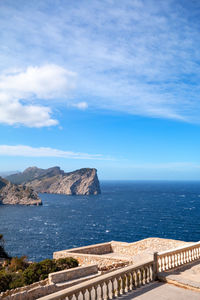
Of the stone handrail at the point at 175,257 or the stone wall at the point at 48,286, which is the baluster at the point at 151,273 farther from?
the stone wall at the point at 48,286

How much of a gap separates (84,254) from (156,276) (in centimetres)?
1136

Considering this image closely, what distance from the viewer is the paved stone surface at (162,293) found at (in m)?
Result: 7.46

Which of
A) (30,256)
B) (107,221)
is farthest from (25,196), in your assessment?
(30,256)

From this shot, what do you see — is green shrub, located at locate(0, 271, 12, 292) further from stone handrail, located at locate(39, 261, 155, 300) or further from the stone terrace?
stone handrail, located at locate(39, 261, 155, 300)

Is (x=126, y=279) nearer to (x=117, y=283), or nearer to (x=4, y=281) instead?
(x=117, y=283)

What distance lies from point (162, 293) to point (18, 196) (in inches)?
6199

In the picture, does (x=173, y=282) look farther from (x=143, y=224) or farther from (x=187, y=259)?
(x=143, y=224)

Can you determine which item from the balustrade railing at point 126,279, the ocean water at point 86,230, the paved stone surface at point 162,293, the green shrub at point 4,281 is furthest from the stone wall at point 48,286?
the ocean water at point 86,230

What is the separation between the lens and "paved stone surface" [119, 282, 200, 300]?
746 cm

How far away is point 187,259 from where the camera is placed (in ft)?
36.4

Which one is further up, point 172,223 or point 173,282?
point 173,282

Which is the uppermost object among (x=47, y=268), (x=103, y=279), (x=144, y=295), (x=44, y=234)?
(x=103, y=279)

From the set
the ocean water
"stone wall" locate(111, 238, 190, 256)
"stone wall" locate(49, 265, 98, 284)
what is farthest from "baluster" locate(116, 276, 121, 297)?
the ocean water

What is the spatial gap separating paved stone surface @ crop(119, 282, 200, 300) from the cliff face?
138 m
